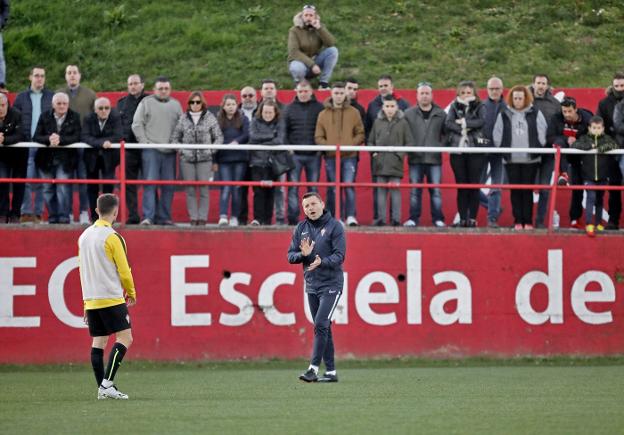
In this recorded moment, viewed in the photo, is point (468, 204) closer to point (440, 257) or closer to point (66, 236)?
point (440, 257)

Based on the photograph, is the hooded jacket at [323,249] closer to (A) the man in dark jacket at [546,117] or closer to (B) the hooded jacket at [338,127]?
(B) the hooded jacket at [338,127]

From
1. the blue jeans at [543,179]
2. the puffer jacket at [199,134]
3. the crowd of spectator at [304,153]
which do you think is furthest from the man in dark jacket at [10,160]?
the blue jeans at [543,179]

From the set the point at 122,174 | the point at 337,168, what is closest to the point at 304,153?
the point at 337,168

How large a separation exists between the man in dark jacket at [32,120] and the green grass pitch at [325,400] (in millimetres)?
2231

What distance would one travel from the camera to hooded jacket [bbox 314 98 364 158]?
18.1m

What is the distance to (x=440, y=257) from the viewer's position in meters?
18.1

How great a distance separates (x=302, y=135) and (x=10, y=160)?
3.99 m

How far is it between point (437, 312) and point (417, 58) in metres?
8.41

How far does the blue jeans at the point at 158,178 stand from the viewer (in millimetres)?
18141

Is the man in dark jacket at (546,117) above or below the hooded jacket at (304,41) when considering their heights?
below

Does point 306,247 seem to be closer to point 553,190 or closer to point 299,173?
point 299,173

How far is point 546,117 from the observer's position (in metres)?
18.5

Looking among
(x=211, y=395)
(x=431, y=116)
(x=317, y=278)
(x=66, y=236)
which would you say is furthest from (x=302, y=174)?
(x=211, y=395)

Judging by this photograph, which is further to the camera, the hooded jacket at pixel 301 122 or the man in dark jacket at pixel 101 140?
the hooded jacket at pixel 301 122
